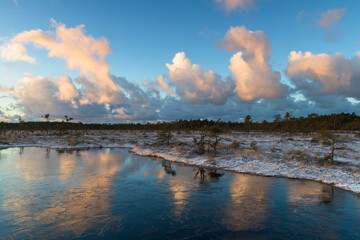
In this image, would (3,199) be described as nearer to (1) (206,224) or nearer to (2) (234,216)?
(1) (206,224)

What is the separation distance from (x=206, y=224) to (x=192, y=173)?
13688mm

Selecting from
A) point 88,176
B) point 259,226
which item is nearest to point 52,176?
point 88,176

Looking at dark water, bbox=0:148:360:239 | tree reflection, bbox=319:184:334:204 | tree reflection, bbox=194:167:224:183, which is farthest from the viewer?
tree reflection, bbox=194:167:224:183

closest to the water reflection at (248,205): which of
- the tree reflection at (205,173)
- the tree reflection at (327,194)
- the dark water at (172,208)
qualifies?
the dark water at (172,208)

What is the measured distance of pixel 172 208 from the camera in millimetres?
14555

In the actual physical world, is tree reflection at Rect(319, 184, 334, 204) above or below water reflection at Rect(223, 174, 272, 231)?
above

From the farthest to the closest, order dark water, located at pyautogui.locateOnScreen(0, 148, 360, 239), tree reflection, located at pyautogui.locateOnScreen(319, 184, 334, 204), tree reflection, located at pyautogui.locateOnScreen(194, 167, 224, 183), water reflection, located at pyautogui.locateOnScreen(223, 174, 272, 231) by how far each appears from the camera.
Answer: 1. tree reflection, located at pyautogui.locateOnScreen(194, 167, 224, 183)
2. tree reflection, located at pyautogui.locateOnScreen(319, 184, 334, 204)
3. water reflection, located at pyautogui.locateOnScreen(223, 174, 272, 231)
4. dark water, located at pyautogui.locateOnScreen(0, 148, 360, 239)

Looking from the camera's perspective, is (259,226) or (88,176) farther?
(88,176)

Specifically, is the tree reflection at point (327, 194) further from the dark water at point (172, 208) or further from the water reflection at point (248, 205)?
the water reflection at point (248, 205)

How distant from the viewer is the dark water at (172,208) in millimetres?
11391

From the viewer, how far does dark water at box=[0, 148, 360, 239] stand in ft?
37.4

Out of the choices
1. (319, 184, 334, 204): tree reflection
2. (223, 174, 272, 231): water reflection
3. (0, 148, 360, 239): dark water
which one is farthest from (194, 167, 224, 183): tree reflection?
(319, 184, 334, 204): tree reflection

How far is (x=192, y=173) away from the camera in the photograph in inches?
1023

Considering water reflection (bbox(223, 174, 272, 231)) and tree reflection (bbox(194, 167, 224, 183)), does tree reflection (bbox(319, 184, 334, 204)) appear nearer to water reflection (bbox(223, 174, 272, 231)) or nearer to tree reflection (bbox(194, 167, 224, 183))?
water reflection (bbox(223, 174, 272, 231))
